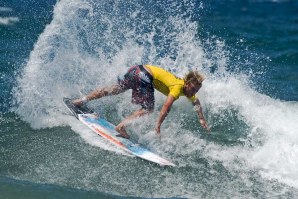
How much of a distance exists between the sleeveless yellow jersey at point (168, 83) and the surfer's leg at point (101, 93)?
37.1 inches

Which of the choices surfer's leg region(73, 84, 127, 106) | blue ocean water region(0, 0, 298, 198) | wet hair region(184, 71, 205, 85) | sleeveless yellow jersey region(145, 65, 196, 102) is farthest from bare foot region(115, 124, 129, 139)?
wet hair region(184, 71, 205, 85)

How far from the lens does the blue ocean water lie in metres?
7.98

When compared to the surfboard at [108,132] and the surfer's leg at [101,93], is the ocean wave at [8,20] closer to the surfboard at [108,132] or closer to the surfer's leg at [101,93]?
the surfboard at [108,132]

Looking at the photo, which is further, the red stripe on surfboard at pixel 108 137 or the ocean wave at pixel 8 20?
the ocean wave at pixel 8 20

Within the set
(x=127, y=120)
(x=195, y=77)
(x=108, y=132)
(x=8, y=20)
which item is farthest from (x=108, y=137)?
(x=8, y=20)

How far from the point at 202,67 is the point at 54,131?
5705 millimetres

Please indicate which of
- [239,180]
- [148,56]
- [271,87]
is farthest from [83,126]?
[271,87]

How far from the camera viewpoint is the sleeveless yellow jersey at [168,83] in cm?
888

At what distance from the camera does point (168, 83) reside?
9.07 metres

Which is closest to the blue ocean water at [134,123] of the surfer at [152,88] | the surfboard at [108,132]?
the surfboard at [108,132]

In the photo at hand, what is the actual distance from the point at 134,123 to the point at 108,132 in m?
0.60

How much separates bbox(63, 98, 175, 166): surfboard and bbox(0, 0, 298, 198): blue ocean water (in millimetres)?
145

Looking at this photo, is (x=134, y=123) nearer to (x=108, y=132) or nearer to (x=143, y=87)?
(x=108, y=132)

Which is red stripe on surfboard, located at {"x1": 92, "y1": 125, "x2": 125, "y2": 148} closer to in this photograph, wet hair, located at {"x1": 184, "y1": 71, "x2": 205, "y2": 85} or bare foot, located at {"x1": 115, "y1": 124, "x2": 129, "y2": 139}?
bare foot, located at {"x1": 115, "y1": 124, "x2": 129, "y2": 139}
